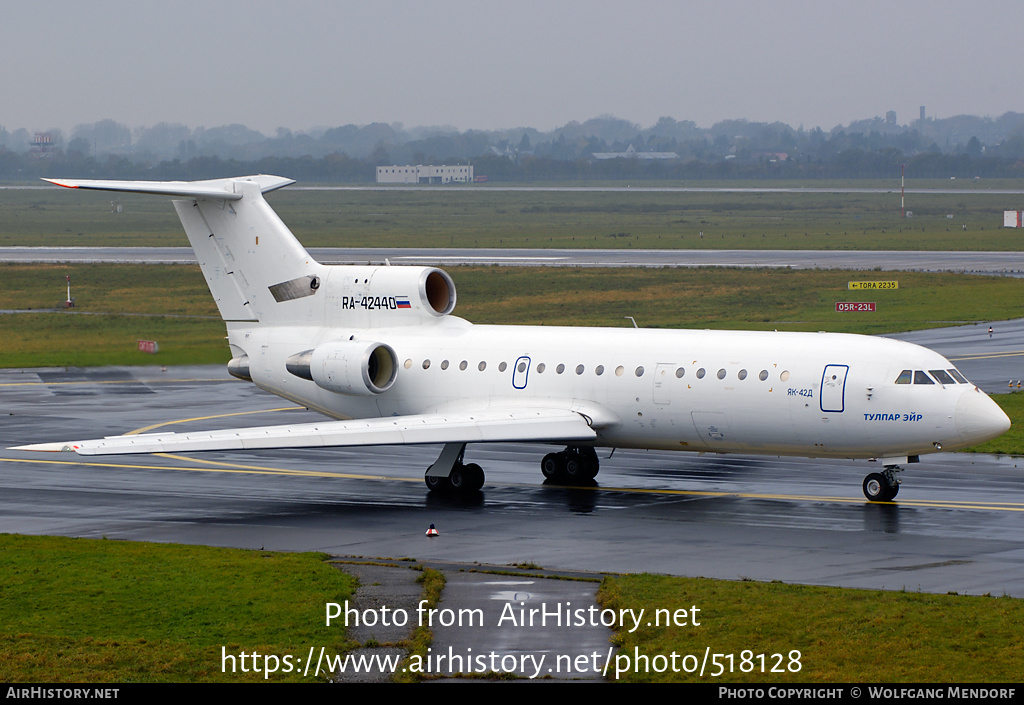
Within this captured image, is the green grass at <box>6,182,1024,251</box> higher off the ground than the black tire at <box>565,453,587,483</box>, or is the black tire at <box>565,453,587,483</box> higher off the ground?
the green grass at <box>6,182,1024,251</box>

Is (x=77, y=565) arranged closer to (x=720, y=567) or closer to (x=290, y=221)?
(x=720, y=567)

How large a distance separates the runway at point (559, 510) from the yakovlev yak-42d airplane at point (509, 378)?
1397mm

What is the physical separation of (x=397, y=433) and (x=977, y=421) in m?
12.0

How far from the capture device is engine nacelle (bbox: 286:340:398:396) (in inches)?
1272

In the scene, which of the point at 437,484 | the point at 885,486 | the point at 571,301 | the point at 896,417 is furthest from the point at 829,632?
the point at 571,301

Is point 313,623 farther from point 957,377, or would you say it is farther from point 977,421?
point 957,377

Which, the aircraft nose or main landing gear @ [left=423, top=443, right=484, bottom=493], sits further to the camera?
main landing gear @ [left=423, top=443, right=484, bottom=493]

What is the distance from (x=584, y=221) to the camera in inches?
5837

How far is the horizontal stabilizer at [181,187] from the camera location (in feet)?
98.1

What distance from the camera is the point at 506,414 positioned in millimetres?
30234

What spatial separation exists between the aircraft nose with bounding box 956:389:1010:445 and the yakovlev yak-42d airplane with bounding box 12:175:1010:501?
30mm

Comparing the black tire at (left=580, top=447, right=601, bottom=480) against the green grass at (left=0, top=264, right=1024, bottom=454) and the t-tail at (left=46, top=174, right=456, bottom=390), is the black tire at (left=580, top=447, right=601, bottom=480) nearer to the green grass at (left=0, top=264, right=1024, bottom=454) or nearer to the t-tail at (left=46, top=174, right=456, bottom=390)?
the t-tail at (left=46, top=174, right=456, bottom=390)

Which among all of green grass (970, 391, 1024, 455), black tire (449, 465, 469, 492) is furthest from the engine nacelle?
green grass (970, 391, 1024, 455)
